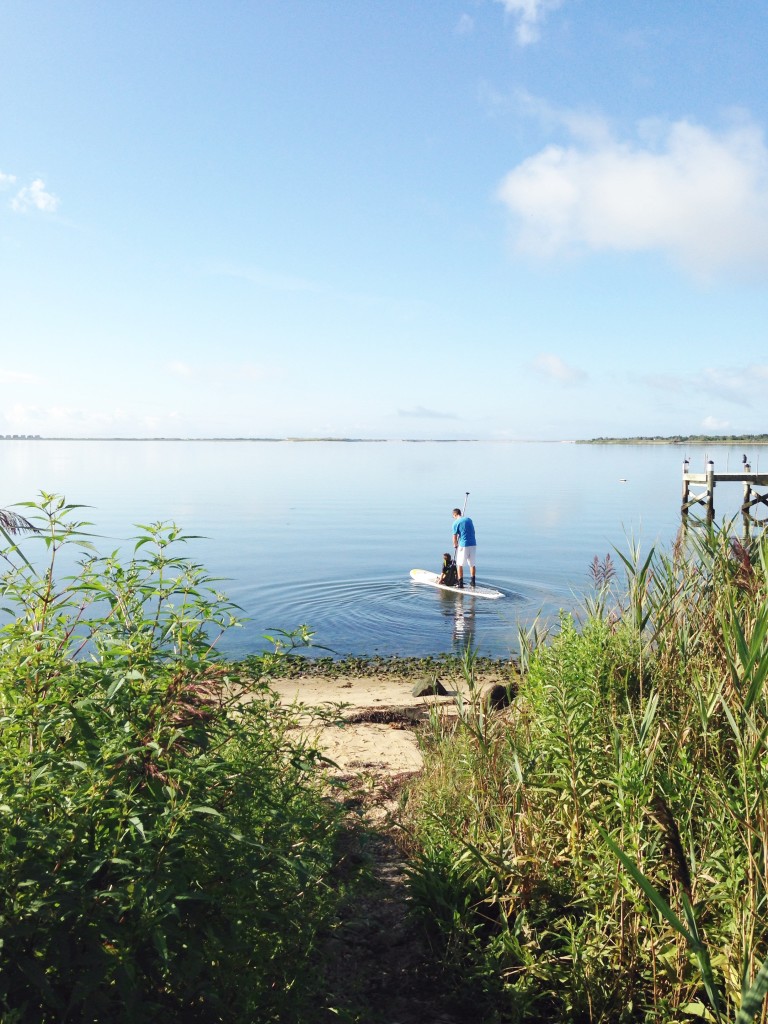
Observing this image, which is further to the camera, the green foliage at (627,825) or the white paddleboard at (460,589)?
the white paddleboard at (460,589)

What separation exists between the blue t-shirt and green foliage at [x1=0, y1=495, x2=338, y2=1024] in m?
19.3

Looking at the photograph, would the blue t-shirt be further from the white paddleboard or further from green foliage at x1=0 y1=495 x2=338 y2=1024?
green foliage at x1=0 y1=495 x2=338 y2=1024

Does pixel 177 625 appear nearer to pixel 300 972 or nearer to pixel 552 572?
pixel 300 972

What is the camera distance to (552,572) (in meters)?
27.4

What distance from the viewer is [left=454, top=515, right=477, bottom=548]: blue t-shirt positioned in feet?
75.3

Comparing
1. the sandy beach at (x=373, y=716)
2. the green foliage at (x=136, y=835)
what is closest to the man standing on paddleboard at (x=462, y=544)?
the sandy beach at (x=373, y=716)

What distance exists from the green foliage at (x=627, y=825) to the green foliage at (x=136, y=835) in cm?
144

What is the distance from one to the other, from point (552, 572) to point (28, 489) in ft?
159

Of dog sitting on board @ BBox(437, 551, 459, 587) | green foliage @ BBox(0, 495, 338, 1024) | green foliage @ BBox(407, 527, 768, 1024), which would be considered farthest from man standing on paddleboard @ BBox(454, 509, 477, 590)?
green foliage @ BBox(0, 495, 338, 1024)

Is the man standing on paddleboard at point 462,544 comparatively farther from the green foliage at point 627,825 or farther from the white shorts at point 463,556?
the green foliage at point 627,825

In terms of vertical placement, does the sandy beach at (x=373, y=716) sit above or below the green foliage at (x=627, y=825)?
below

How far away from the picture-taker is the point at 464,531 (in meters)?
23.2

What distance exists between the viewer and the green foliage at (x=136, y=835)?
2.81 metres

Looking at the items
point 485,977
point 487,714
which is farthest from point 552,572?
point 485,977
